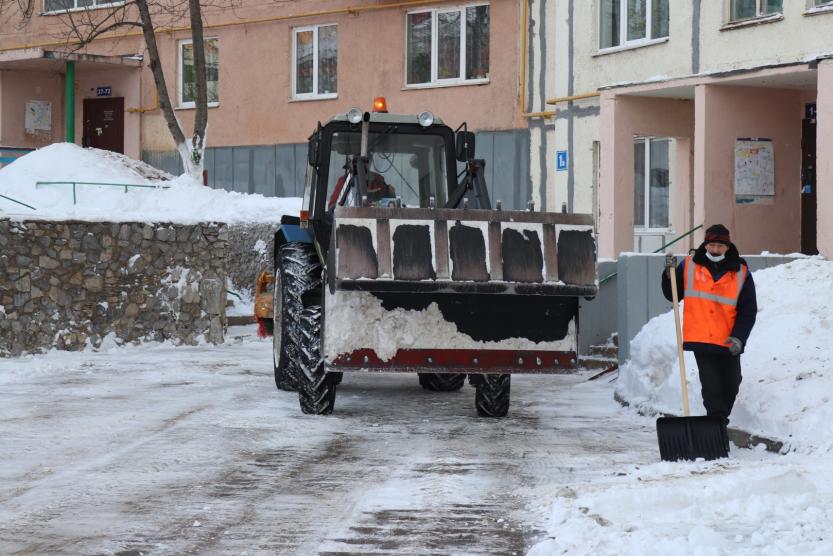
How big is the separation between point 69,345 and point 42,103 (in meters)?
18.1

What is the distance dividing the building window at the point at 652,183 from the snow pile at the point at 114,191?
5846 millimetres

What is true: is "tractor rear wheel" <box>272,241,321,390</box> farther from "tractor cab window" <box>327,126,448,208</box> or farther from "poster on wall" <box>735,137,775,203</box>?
"poster on wall" <box>735,137,775,203</box>

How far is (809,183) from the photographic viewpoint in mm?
18359

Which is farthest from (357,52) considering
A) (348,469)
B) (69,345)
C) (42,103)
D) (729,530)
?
(729,530)

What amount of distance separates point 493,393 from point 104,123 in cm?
2312

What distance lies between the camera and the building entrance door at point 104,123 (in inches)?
1236

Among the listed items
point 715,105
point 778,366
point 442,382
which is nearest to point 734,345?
point 778,366

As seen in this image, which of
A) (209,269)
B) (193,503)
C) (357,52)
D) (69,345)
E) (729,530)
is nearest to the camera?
(729,530)

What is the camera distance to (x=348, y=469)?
809 centimetres

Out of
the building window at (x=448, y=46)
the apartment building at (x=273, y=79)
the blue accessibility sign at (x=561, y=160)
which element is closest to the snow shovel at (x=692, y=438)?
the blue accessibility sign at (x=561, y=160)

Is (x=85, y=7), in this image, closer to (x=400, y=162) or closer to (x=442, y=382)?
(x=442, y=382)

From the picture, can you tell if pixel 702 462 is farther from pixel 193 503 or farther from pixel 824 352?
pixel 193 503

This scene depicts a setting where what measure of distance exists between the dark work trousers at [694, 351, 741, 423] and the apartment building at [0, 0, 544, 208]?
1553 centimetres

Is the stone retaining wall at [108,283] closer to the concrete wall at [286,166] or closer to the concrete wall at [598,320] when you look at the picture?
the concrete wall at [598,320]
